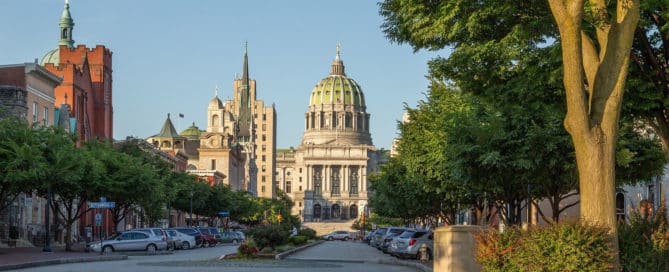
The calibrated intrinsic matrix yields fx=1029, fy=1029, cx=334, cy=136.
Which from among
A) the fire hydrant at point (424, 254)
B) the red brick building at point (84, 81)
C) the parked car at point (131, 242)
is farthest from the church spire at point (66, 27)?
the fire hydrant at point (424, 254)

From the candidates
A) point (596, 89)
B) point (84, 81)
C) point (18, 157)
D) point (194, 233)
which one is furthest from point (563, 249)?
point (84, 81)

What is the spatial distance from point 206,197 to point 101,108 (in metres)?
17.4

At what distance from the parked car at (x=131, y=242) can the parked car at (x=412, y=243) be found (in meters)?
14.7

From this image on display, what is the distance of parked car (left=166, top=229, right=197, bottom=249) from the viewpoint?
211ft

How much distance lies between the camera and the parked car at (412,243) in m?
45.6

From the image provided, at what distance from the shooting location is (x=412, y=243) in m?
45.8

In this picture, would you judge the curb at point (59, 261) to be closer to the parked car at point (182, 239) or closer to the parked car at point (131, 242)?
the parked car at point (131, 242)

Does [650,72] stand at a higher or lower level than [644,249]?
higher

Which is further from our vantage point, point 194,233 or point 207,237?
point 207,237

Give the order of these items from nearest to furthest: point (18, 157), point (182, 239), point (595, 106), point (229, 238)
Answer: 1. point (595, 106)
2. point (18, 157)
3. point (182, 239)
4. point (229, 238)

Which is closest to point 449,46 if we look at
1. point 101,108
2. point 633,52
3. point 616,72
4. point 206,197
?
point 633,52

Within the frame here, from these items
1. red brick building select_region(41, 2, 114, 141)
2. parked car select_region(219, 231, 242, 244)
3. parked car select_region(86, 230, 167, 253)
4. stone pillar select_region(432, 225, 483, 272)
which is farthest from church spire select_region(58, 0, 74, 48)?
stone pillar select_region(432, 225, 483, 272)

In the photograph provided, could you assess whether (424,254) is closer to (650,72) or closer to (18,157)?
(18,157)

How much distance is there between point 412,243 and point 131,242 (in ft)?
56.6
